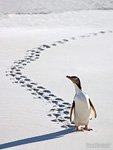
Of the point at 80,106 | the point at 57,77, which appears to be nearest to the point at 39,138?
the point at 80,106

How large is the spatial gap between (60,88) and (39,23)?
325cm

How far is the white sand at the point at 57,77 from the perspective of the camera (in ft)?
12.5

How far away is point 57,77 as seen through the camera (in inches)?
211

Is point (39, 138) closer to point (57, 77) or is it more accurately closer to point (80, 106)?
point (80, 106)

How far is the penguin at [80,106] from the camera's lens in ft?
12.3

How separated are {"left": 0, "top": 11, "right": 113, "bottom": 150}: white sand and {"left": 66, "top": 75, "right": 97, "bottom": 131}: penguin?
0.27 feet

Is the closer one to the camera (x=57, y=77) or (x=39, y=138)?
(x=39, y=138)

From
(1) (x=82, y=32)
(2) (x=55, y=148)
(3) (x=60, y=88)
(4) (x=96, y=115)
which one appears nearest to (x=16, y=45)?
(1) (x=82, y=32)

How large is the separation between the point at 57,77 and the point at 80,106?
1.59 metres

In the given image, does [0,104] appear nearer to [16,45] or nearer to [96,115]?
[96,115]

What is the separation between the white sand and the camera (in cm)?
382

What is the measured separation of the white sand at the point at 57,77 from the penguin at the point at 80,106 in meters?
0.08

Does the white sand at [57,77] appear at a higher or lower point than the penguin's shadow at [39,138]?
higher

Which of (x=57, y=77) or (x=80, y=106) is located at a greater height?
(x=57, y=77)
